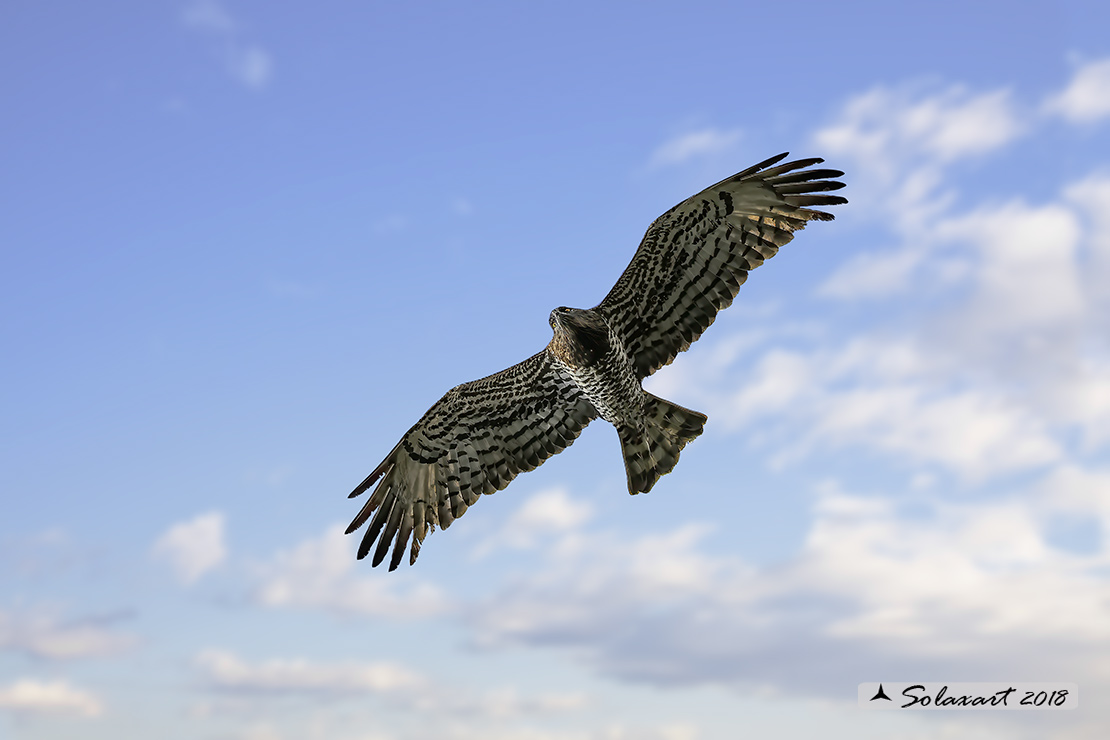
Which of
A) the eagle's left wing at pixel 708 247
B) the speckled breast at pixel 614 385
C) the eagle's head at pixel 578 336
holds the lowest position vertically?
the speckled breast at pixel 614 385

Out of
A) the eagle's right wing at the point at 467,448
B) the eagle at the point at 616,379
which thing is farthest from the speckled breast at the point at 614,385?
the eagle's right wing at the point at 467,448

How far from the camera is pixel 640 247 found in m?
10.6

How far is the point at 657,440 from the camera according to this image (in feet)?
37.8

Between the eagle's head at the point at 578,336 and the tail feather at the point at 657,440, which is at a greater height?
the eagle's head at the point at 578,336

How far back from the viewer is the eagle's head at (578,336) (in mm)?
10594

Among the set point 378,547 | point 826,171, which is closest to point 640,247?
point 826,171

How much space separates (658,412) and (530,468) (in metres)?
1.76

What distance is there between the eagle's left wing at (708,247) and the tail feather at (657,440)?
2.45 ft

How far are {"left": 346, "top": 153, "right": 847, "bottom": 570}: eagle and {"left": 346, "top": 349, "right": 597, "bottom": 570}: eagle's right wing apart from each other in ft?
0.04

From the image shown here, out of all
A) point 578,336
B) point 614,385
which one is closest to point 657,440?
point 614,385

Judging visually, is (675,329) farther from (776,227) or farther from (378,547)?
(378,547)

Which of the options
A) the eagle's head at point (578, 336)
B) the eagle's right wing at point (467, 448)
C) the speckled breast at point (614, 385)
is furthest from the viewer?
the eagle's right wing at point (467, 448)

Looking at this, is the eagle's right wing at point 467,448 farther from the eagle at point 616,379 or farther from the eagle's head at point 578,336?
the eagle's head at point 578,336

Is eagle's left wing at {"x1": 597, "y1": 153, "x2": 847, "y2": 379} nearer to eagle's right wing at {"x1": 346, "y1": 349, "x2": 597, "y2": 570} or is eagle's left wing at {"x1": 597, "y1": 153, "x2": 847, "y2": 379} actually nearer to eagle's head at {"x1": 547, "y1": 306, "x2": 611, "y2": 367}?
eagle's head at {"x1": 547, "y1": 306, "x2": 611, "y2": 367}
